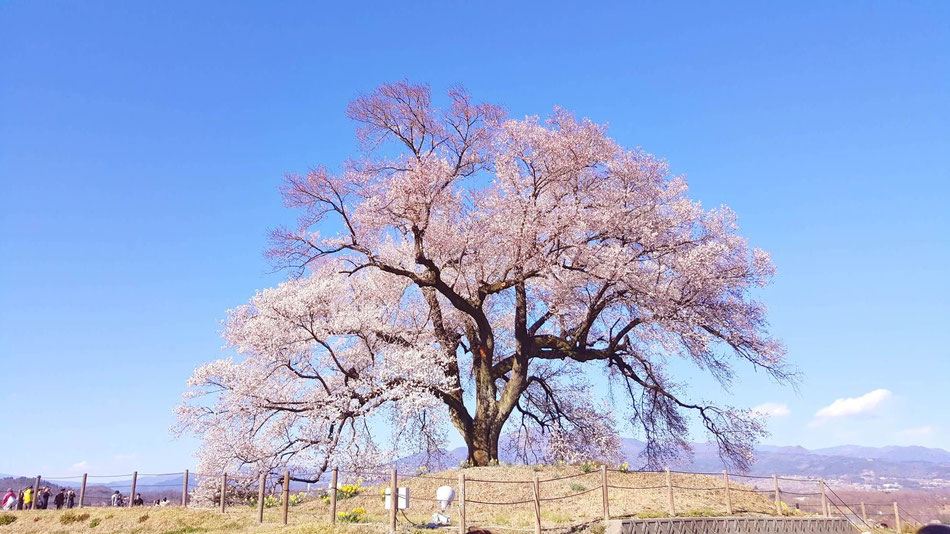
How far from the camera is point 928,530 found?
5.68 meters

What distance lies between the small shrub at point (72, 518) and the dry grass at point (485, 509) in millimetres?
35

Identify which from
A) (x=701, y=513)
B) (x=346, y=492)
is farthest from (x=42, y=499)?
(x=701, y=513)

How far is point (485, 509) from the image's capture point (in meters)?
20.8

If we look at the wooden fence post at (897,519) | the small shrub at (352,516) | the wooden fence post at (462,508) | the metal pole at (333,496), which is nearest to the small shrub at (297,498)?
the small shrub at (352,516)

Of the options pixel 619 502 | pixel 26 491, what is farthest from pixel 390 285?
pixel 26 491

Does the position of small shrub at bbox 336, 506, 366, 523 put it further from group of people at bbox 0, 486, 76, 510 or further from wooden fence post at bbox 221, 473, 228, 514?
group of people at bbox 0, 486, 76, 510

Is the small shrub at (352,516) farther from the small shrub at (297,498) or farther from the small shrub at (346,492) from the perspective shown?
the small shrub at (297,498)

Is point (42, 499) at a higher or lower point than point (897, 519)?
higher

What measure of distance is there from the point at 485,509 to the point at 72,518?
14386 mm

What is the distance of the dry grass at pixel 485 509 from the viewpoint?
19109mm

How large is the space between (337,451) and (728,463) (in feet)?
48.8

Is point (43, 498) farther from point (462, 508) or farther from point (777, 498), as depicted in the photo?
point (777, 498)

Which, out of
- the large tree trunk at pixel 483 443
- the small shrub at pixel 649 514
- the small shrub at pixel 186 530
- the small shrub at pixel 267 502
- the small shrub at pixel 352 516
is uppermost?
the large tree trunk at pixel 483 443

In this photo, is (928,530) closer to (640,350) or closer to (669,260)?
(669,260)
